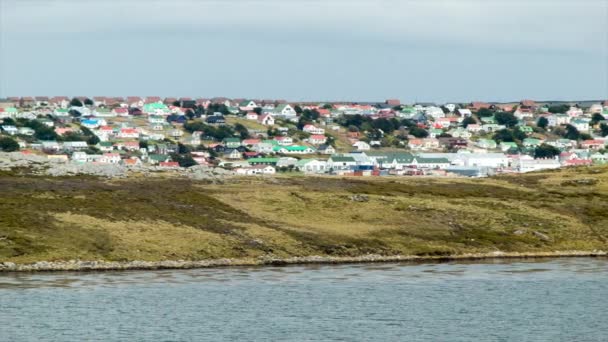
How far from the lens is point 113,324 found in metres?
71.9

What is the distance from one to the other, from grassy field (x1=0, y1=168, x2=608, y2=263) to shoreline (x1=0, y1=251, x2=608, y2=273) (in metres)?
1.08

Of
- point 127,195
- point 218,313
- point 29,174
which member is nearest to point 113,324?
point 218,313

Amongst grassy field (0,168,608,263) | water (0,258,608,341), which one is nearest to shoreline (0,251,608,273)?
grassy field (0,168,608,263)

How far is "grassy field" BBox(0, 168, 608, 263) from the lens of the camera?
4139 inches

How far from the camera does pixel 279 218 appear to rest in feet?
393

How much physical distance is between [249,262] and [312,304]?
79.6ft

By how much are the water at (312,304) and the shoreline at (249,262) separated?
9.04ft

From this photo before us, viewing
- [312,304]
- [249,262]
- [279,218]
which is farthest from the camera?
[279,218]

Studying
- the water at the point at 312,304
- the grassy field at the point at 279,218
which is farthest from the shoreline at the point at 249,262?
the water at the point at 312,304

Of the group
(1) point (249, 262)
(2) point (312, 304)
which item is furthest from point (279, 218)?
(2) point (312, 304)

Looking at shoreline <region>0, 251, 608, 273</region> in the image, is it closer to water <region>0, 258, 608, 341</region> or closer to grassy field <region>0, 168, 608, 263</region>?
grassy field <region>0, 168, 608, 263</region>

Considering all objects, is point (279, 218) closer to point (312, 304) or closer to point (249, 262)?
point (249, 262)

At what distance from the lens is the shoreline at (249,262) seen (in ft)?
318

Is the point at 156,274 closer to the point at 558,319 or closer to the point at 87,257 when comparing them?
the point at 87,257
